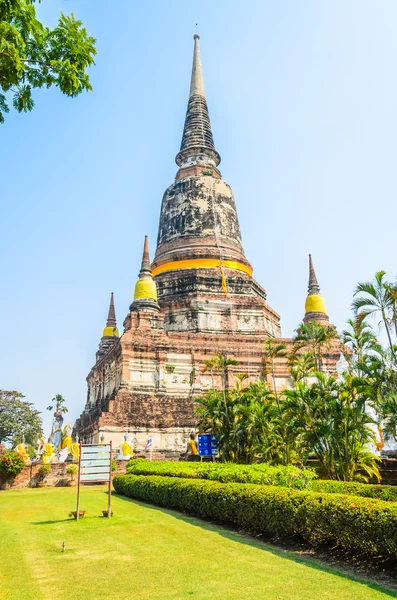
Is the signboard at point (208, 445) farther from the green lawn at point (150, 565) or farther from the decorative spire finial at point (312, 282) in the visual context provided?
the decorative spire finial at point (312, 282)

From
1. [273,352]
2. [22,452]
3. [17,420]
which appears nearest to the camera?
[273,352]

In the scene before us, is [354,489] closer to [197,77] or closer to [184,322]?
[184,322]

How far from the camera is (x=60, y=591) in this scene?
641 centimetres

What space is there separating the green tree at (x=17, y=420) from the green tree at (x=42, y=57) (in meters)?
56.2

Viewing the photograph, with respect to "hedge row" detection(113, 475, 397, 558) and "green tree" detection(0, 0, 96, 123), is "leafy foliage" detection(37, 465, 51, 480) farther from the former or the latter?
"green tree" detection(0, 0, 96, 123)

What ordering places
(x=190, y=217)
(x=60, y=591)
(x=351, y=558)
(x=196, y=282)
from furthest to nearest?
1. (x=190, y=217)
2. (x=196, y=282)
3. (x=351, y=558)
4. (x=60, y=591)

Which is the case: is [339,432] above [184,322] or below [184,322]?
below

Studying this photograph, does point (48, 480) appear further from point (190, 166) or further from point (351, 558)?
point (190, 166)

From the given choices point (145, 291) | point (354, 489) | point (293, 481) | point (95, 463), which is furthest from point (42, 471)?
point (145, 291)

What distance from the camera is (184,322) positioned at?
3428cm

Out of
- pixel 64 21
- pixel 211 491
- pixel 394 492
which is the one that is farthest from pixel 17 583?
pixel 394 492

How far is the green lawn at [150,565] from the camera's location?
630 centimetres

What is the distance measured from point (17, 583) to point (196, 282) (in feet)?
94.6

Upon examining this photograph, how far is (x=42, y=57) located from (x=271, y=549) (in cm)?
846
